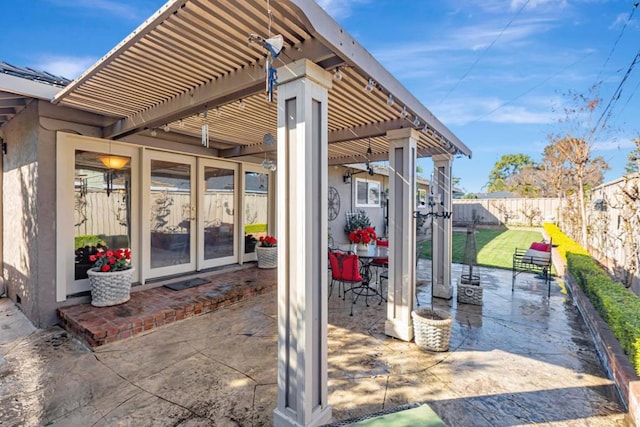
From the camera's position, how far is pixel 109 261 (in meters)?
3.93

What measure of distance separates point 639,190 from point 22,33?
974cm

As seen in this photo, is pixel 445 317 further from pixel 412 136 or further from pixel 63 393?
pixel 63 393

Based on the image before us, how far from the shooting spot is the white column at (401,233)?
3.41m

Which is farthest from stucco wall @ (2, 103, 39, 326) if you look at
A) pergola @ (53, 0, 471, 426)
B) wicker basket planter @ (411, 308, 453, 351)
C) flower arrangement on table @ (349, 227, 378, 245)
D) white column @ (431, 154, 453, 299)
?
white column @ (431, 154, 453, 299)

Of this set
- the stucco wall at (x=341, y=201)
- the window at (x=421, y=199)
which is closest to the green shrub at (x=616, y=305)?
the stucco wall at (x=341, y=201)

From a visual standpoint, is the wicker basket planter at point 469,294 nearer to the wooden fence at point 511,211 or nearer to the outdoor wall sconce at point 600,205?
the outdoor wall sconce at point 600,205

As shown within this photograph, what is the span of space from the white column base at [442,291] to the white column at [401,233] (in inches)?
66.1

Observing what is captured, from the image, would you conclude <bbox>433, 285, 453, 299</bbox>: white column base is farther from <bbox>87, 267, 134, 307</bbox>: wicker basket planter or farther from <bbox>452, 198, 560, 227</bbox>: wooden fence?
<bbox>452, 198, 560, 227</bbox>: wooden fence

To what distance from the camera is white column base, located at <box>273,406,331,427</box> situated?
1.90 m

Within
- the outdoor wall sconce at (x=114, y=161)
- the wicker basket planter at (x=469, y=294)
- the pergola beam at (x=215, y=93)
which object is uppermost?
the pergola beam at (x=215, y=93)

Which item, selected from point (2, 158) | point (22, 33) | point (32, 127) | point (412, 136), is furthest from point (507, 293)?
point (22, 33)

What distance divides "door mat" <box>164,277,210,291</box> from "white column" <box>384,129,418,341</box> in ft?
10.3

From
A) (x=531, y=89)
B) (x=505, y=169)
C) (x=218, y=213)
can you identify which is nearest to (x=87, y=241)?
(x=218, y=213)

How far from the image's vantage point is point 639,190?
160 inches
